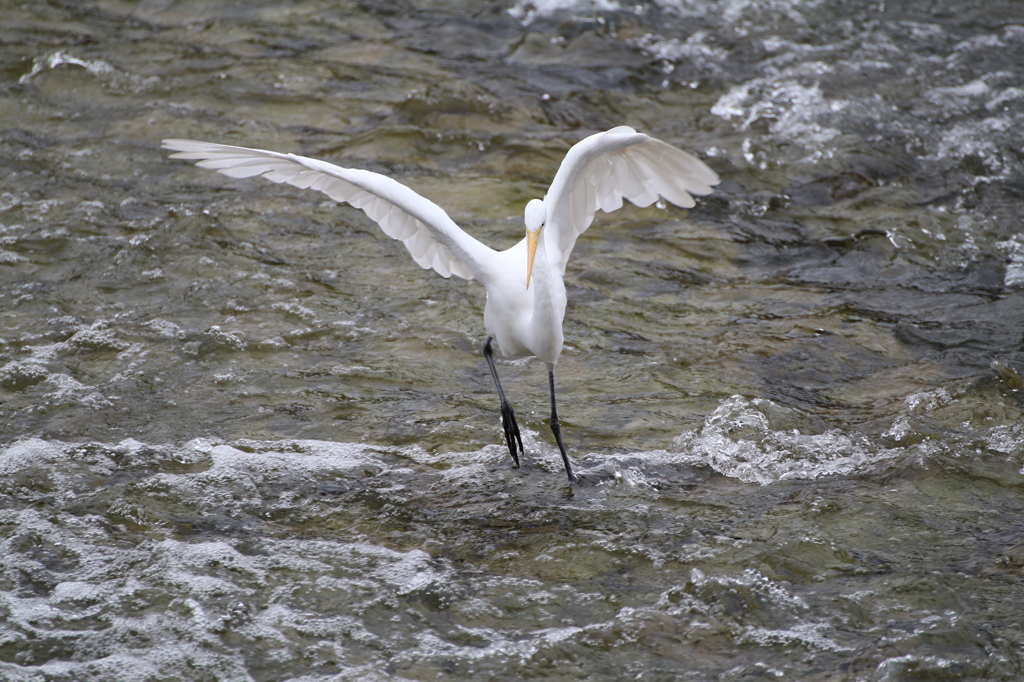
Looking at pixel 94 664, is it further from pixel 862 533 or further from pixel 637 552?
pixel 862 533

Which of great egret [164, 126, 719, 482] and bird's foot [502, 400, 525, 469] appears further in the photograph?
bird's foot [502, 400, 525, 469]

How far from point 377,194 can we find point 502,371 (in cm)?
137

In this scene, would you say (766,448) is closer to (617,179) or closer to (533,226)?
(617,179)

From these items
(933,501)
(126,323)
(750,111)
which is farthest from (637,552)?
(750,111)

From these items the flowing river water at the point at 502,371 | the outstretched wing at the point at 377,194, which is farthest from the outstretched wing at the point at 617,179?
the flowing river water at the point at 502,371

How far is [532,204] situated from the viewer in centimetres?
347

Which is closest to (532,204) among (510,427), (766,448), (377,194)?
(377,194)

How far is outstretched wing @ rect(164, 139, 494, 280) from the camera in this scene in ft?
12.4

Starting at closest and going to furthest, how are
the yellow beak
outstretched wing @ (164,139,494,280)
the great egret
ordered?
the yellow beak < the great egret < outstretched wing @ (164,139,494,280)

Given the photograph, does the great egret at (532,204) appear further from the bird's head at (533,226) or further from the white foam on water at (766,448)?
the white foam on water at (766,448)

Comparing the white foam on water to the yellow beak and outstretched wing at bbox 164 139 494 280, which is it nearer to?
the yellow beak

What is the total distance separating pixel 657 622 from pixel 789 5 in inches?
301

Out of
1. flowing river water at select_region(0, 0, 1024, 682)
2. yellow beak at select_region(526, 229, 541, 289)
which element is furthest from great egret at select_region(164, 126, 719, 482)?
flowing river water at select_region(0, 0, 1024, 682)

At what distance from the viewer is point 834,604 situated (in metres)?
3.01
